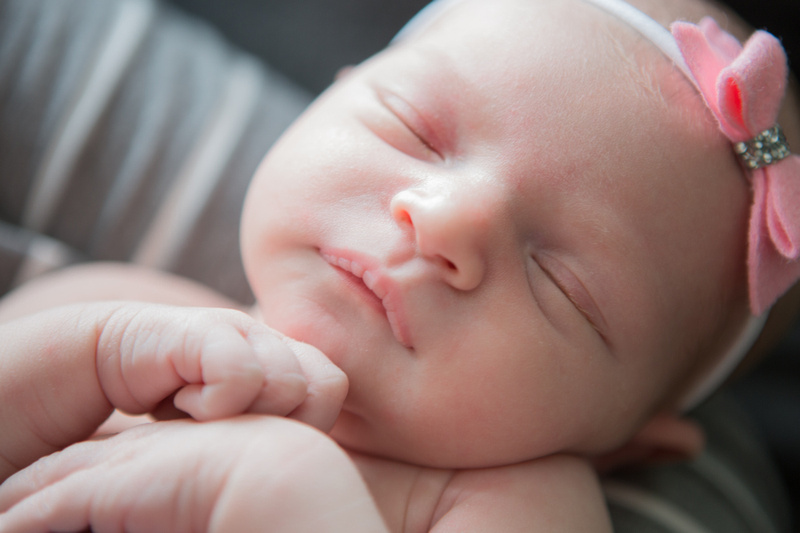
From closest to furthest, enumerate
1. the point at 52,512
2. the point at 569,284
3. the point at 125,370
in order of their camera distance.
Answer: the point at 52,512 → the point at 125,370 → the point at 569,284

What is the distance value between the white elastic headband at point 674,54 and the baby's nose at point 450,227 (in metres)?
0.43

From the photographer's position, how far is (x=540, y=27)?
1013 mm

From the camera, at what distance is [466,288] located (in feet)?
2.91

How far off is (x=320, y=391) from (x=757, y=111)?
81 cm

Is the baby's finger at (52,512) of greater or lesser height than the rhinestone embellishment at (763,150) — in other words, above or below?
below

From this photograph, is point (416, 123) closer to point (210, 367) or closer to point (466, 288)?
point (466, 288)

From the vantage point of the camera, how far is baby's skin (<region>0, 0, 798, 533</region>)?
83cm

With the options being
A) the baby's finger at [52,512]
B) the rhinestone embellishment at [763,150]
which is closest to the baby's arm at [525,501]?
the baby's finger at [52,512]

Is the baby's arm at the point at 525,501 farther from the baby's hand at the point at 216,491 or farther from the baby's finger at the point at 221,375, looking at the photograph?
the baby's finger at the point at 221,375

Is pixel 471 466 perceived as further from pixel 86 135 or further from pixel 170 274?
pixel 86 135

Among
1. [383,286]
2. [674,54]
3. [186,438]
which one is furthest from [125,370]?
[674,54]

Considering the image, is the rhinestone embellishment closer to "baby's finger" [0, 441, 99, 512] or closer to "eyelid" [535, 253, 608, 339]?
"eyelid" [535, 253, 608, 339]

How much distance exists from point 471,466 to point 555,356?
0.22 metres

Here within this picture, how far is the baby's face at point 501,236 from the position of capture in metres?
0.90
